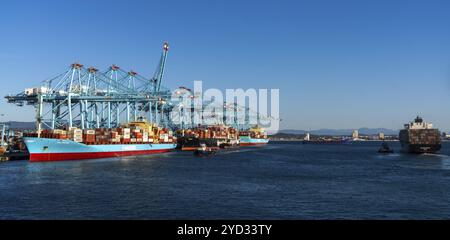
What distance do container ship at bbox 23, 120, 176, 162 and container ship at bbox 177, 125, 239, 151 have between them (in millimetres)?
19197

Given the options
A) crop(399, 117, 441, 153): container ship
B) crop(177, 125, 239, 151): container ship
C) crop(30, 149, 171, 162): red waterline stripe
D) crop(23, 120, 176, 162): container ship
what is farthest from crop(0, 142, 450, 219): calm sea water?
crop(177, 125, 239, 151): container ship

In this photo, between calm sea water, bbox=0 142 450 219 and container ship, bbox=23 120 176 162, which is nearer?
calm sea water, bbox=0 142 450 219

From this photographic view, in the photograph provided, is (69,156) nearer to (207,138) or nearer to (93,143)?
(93,143)

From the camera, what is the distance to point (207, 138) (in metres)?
147

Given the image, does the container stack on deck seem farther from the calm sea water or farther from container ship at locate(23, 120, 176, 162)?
the calm sea water

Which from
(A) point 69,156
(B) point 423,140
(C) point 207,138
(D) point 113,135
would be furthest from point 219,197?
(C) point 207,138

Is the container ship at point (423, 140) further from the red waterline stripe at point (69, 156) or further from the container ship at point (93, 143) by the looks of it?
the red waterline stripe at point (69, 156)

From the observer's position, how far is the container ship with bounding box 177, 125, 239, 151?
13675 cm

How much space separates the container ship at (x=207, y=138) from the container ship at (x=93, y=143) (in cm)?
1920

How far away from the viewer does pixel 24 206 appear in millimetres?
28906

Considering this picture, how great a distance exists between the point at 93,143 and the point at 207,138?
65.0m
